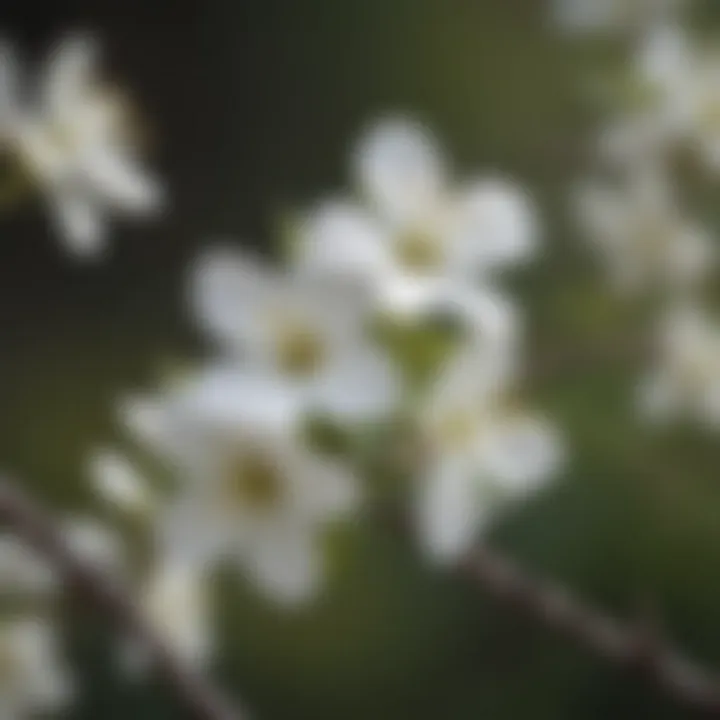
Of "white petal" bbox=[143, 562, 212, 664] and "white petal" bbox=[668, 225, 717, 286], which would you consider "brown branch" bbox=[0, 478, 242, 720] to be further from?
"white petal" bbox=[668, 225, 717, 286]

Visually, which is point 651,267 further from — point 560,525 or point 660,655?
point 560,525

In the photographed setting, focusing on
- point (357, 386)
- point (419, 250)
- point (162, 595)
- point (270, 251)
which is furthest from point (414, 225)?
point (270, 251)

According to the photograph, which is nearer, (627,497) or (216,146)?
(627,497)

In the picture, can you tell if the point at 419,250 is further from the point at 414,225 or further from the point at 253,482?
the point at 253,482

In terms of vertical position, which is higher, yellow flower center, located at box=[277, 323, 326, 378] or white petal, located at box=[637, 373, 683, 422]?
white petal, located at box=[637, 373, 683, 422]

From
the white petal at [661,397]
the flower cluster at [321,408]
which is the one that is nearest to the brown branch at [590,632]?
the flower cluster at [321,408]

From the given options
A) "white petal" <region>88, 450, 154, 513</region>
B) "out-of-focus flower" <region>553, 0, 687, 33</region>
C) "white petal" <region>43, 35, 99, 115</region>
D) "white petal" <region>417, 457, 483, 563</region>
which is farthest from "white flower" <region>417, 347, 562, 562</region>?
"out-of-focus flower" <region>553, 0, 687, 33</region>

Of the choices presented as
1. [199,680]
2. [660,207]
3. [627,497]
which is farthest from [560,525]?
[199,680]
